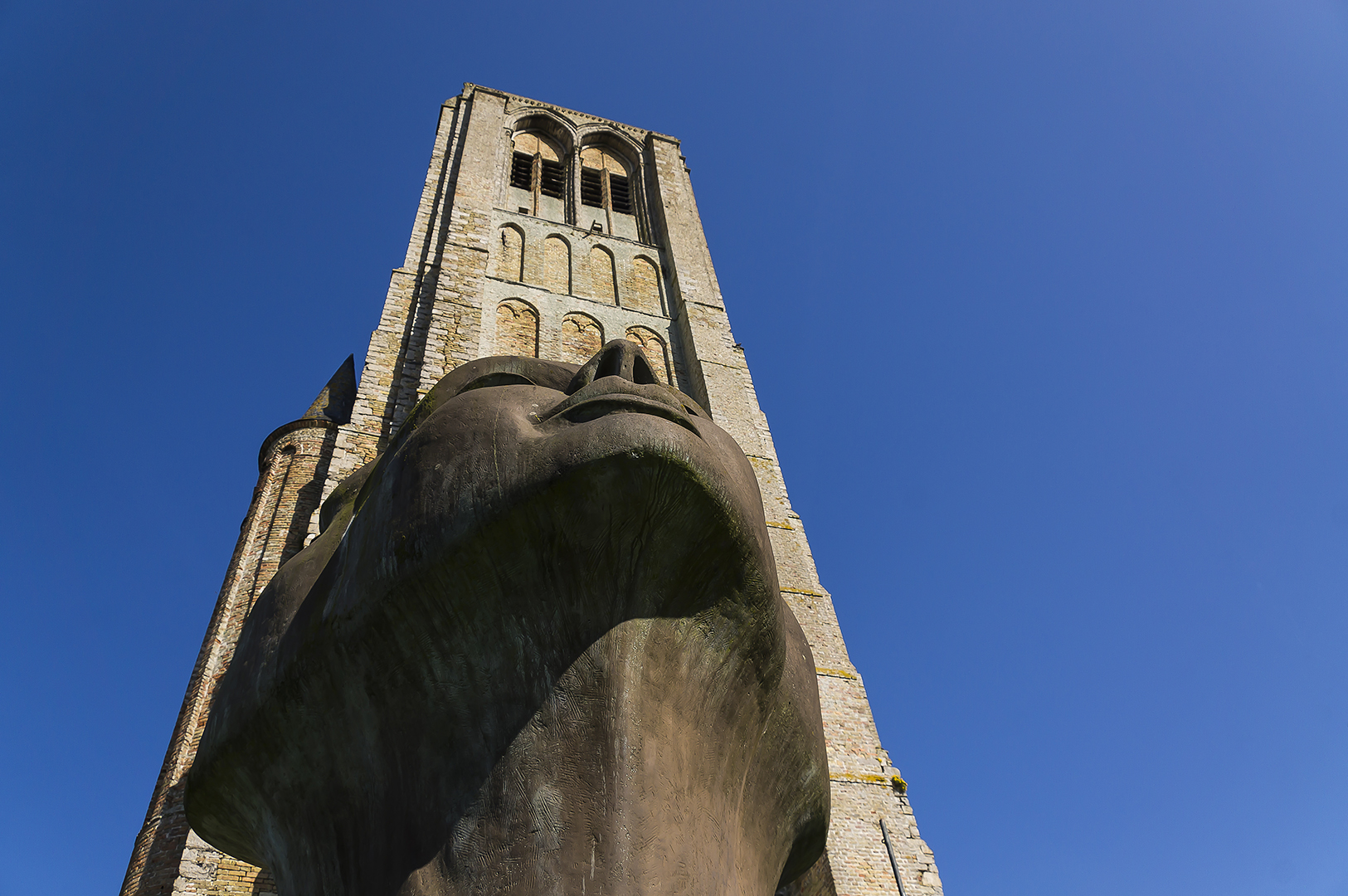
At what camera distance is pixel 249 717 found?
324 cm

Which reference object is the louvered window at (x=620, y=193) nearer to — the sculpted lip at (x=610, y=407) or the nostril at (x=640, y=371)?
the nostril at (x=640, y=371)

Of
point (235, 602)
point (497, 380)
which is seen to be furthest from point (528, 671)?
point (235, 602)

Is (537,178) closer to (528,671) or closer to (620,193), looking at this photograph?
(620,193)

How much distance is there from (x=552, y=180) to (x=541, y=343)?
7.72 metres

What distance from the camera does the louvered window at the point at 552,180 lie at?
1825 cm

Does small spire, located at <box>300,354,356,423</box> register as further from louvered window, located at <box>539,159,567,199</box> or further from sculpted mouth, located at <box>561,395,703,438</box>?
sculpted mouth, located at <box>561,395,703,438</box>

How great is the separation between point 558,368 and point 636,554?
1610 mm

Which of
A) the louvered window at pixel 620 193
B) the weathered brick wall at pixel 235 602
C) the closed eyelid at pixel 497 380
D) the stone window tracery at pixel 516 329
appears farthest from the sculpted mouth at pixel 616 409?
the louvered window at pixel 620 193

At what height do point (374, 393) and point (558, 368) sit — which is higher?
point (374, 393)

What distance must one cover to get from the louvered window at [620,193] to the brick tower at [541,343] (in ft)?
0.19

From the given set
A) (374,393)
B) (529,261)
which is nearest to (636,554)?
(374,393)

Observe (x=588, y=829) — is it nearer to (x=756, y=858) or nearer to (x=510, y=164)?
(x=756, y=858)

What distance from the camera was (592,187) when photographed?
19250mm

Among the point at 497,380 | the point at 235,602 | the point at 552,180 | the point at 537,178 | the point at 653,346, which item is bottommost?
the point at 497,380
